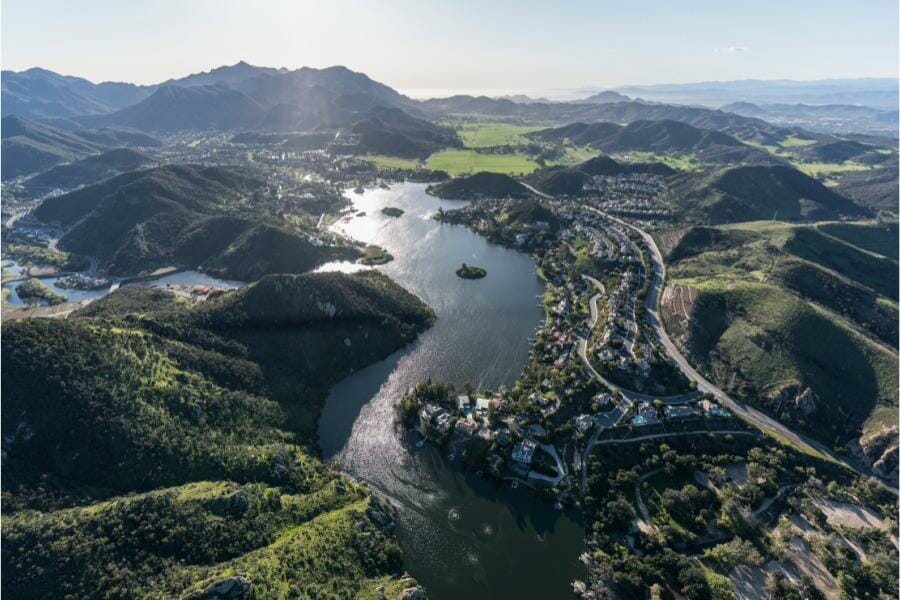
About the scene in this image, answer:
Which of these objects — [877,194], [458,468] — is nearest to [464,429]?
[458,468]

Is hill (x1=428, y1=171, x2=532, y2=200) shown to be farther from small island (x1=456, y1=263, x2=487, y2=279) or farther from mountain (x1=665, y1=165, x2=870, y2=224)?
small island (x1=456, y1=263, x2=487, y2=279)

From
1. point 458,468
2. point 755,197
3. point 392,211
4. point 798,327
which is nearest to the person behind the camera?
point 458,468

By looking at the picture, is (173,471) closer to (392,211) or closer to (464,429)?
(464,429)

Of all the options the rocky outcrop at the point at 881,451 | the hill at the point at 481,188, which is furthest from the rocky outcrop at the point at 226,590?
the hill at the point at 481,188

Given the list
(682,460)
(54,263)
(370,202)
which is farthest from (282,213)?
(682,460)

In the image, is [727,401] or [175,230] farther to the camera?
[175,230]
